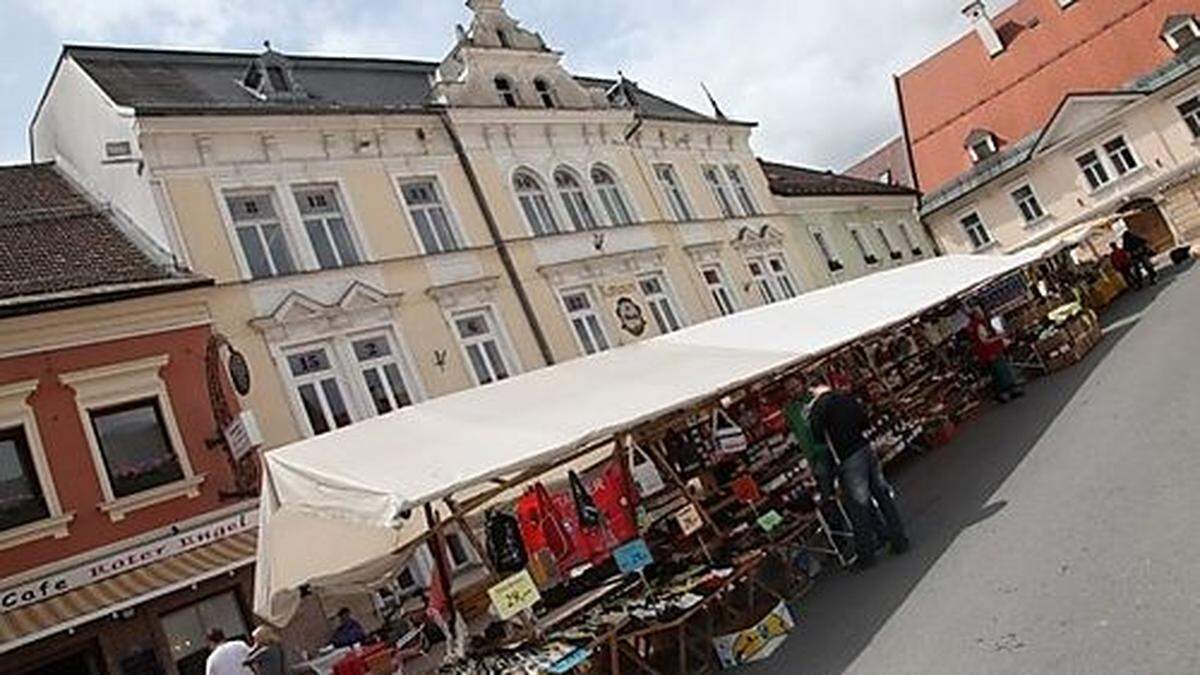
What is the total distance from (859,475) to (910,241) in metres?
30.0

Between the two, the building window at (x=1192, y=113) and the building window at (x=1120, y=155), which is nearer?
the building window at (x=1192, y=113)

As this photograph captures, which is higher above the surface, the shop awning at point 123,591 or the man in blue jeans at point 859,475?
the shop awning at point 123,591

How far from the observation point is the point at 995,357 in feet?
50.6

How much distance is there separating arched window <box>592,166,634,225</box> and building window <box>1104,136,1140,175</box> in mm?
24767

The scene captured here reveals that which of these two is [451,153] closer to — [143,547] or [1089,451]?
[143,547]

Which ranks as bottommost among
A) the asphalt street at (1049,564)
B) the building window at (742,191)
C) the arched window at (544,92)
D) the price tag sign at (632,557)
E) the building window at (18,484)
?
the asphalt street at (1049,564)

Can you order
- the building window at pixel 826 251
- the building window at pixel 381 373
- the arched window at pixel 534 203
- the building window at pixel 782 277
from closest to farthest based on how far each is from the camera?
the building window at pixel 381 373 → the arched window at pixel 534 203 → the building window at pixel 782 277 → the building window at pixel 826 251

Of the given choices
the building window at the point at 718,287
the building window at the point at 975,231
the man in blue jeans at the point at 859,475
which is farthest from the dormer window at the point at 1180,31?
the man in blue jeans at the point at 859,475

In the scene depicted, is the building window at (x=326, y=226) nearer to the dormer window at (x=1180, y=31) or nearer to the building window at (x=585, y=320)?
the building window at (x=585, y=320)

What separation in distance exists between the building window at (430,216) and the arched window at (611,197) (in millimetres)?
4677

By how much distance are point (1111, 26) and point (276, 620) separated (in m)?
41.4

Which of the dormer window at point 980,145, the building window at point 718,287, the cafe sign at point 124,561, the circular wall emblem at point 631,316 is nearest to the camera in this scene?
the cafe sign at point 124,561

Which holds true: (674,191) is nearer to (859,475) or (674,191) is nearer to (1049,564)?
(859,475)

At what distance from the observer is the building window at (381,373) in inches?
605
